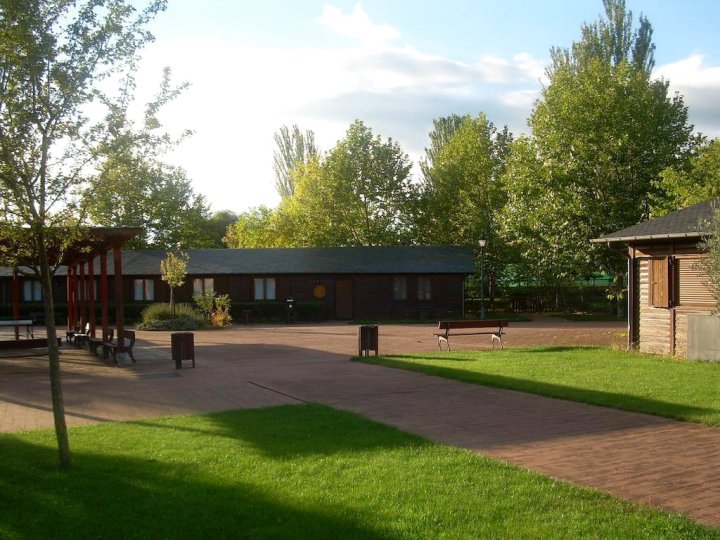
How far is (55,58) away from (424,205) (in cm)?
4617

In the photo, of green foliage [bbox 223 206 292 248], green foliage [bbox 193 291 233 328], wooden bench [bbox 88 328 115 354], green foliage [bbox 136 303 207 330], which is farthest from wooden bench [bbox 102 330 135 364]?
green foliage [bbox 223 206 292 248]

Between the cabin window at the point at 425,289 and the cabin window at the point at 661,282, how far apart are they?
23316mm

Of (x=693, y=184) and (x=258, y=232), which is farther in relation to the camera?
(x=258, y=232)

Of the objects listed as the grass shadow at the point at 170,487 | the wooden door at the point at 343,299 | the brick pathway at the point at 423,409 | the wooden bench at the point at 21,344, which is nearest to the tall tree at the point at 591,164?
the wooden door at the point at 343,299

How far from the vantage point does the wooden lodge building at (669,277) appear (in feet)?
56.9

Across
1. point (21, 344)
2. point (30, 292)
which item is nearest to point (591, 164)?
point (21, 344)

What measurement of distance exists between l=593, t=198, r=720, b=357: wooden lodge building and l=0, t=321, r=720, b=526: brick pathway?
23.9 feet

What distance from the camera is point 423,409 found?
10961 millimetres

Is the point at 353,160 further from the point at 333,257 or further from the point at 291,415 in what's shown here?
the point at 291,415

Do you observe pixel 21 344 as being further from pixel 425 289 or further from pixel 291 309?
pixel 425 289

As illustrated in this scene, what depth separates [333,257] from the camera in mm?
43750

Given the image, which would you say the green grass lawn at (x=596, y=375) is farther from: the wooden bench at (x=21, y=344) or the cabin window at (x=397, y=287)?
the cabin window at (x=397, y=287)

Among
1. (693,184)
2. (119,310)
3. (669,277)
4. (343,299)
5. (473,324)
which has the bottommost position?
(473,324)

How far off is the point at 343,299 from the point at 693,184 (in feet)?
68.5
